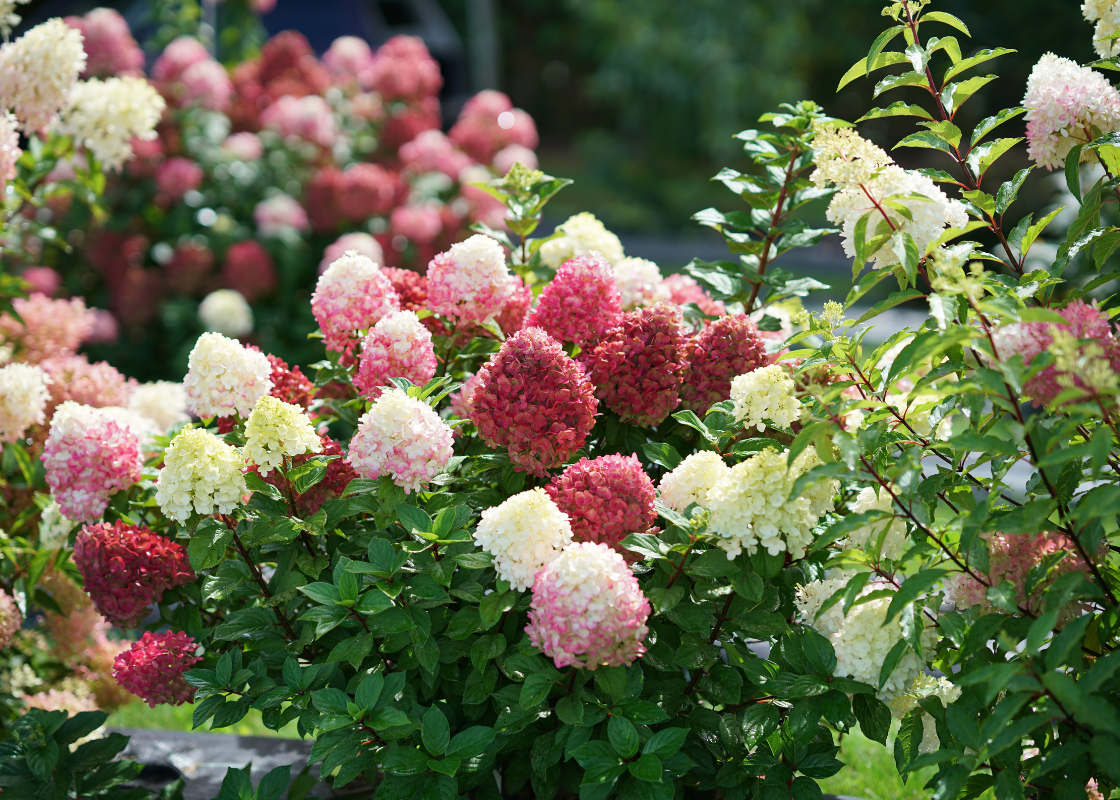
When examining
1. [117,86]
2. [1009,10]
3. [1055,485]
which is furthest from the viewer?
[1009,10]

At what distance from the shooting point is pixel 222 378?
1513mm

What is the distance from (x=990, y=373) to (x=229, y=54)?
5344 millimetres

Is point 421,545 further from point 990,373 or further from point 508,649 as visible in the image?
point 990,373

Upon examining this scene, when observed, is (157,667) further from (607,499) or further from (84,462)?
(607,499)

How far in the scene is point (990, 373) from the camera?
3.39 feet

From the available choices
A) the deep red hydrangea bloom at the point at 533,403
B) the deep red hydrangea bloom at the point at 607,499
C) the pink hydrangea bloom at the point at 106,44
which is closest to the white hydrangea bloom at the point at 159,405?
the deep red hydrangea bloom at the point at 533,403

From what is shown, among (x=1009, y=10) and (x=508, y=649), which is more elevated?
(x=1009, y=10)

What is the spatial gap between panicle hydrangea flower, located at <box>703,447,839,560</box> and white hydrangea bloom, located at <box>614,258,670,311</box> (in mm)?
634

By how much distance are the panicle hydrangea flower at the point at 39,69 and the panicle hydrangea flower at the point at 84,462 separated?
2.86 ft

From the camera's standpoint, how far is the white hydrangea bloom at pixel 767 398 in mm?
1329

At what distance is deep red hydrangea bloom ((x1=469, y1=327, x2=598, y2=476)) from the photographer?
134 cm

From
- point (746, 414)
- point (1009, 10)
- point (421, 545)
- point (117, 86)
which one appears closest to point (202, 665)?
point (421, 545)

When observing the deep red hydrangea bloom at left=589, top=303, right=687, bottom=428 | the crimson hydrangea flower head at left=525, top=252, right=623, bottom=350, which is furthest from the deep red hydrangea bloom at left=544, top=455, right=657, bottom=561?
the crimson hydrangea flower head at left=525, top=252, right=623, bottom=350

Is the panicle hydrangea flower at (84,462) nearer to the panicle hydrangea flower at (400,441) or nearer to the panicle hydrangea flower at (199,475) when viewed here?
the panicle hydrangea flower at (199,475)
